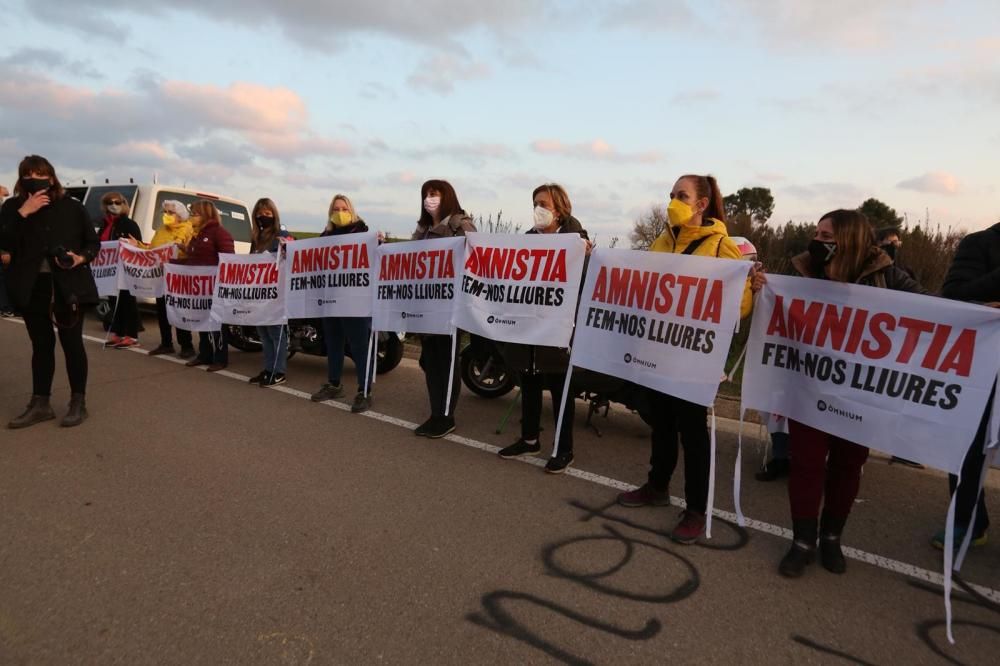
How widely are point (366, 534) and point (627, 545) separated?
4.44ft

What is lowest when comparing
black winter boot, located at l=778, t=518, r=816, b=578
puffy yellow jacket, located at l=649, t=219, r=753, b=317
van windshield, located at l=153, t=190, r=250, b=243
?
black winter boot, located at l=778, t=518, r=816, b=578

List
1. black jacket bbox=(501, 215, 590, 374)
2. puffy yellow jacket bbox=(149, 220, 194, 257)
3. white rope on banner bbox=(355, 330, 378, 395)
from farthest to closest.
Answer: puffy yellow jacket bbox=(149, 220, 194, 257) < white rope on banner bbox=(355, 330, 378, 395) < black jacket bbox=(501, 215, 590, 374)

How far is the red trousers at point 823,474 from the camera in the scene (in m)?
3.17

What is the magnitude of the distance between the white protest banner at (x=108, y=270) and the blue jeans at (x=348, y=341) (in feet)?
12.9

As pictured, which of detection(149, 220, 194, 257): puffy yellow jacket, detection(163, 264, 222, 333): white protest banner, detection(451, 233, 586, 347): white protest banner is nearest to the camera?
detection(451, 233, 586, 347): white protest banner

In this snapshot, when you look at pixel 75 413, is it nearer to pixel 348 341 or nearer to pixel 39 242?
pixel 39 242

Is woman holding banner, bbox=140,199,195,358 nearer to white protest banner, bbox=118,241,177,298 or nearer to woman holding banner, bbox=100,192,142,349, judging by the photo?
white protest banner, bbox=118,241,177,298

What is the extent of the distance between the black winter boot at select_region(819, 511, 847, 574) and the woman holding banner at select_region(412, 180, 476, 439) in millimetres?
2754

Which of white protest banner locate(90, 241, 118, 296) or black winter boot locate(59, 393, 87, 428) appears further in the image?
white protest banner locate(90, 241, 118, 296)

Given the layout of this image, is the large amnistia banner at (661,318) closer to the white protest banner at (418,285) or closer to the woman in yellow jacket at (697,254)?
the woman in yellow jacket at (697,254)

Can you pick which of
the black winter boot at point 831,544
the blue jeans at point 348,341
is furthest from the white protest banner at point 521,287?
the black winter boot at point 831,544

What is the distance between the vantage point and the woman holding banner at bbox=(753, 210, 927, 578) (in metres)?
3.12

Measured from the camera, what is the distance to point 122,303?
8469mm

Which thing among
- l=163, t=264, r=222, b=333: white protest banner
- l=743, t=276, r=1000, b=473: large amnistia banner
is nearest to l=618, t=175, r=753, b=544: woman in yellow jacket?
l=743, t=276, r=1000, b=473: large amnistia banner
